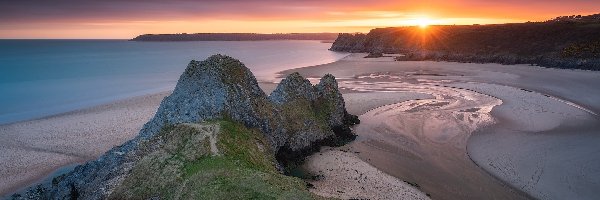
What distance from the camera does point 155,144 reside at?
2056cm

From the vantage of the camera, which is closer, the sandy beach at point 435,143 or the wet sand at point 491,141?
the sandy beach at point 435,143

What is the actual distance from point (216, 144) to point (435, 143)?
16355 mm

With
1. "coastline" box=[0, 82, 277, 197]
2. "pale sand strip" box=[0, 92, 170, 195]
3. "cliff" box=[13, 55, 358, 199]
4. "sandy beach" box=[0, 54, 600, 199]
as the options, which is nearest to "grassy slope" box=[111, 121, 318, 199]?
"cliff" box=[13, 55, 358, 199]

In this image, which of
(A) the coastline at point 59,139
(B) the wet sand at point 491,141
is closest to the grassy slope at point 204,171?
(B) the wet sand at point 491,141

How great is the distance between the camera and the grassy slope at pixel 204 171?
15461 mm

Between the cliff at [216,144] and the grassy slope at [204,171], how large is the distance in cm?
4

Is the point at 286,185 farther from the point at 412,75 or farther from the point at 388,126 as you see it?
the point at 412,75

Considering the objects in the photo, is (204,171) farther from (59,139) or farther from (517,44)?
(517,44)

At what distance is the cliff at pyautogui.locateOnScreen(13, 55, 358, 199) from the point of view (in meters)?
16.6

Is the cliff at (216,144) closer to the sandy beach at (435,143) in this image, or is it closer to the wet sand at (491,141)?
the sandy beach at (435,143)

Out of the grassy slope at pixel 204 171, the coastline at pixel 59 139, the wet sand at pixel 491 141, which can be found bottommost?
the wet sand at pixel 491 141

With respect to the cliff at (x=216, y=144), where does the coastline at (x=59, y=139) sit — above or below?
below

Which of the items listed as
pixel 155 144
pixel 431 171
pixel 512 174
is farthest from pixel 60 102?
pixel 512 174

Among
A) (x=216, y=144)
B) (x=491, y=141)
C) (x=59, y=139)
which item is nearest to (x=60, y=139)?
(x=59, y=139)
